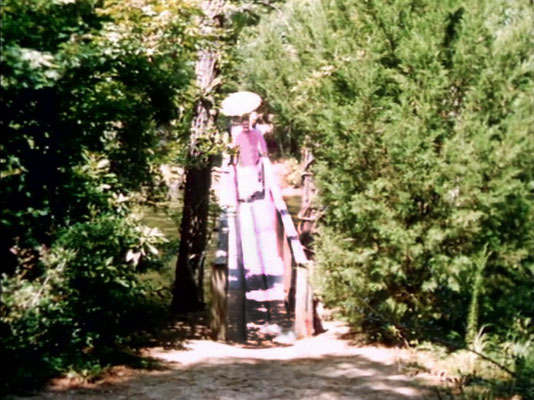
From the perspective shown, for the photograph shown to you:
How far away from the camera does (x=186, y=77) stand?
6.73m

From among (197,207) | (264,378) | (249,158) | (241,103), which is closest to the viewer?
(264,378)

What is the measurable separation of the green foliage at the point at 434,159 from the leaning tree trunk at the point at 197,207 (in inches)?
114

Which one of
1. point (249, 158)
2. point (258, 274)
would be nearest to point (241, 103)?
point (249, 158)

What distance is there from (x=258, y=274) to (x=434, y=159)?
4578 mm

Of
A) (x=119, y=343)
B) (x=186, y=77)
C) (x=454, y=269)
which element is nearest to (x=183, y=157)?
(x=186, y=77)

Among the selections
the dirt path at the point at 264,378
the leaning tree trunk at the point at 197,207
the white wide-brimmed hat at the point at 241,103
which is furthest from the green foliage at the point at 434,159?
the white wide-brimmed hat at the point at 241,103

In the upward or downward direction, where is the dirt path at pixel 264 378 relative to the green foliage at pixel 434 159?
downward

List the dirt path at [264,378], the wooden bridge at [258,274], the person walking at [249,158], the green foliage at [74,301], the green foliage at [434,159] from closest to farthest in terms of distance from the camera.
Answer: the green foliage at [74,301] → the dirt path at [264,378] → the green foliage at [434,159] → the wooden bridge at [258,274] → the person walking at [249,158]

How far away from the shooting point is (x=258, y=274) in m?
10.0

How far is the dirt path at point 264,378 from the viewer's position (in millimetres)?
5047

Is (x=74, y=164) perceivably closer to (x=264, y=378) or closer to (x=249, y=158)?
(x=264, y=378)

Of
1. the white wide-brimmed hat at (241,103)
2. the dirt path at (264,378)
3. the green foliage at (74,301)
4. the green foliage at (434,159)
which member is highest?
the white wide-brimmed hat at (241,103)

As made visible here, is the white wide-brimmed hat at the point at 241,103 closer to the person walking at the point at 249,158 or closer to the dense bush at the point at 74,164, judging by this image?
the person walking at the point at 249,158

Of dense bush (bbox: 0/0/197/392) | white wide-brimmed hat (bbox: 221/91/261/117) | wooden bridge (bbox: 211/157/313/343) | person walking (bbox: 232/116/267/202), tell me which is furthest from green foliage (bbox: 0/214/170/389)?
person walking (bbox: 232/116/267/202)
